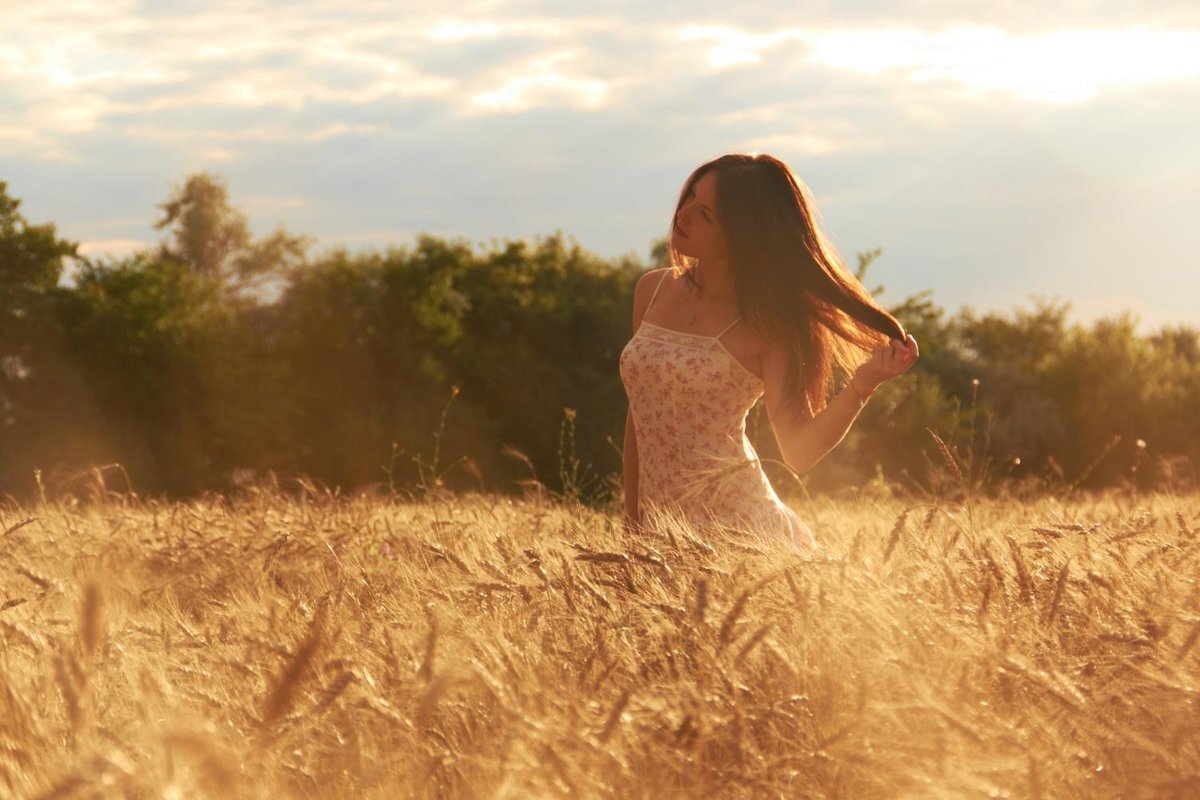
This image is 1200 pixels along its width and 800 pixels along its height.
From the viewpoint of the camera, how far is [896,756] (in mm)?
2158

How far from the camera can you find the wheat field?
82.0 inches

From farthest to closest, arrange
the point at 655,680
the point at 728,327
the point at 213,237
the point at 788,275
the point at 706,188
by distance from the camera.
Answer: the point at 213,237, the point at 728,327, the point at 706,188, the point at 788,275, the point at 655,680

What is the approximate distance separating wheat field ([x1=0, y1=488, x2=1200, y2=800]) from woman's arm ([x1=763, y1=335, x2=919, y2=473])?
1.50ft

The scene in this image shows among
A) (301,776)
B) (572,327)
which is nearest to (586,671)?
(301,776)

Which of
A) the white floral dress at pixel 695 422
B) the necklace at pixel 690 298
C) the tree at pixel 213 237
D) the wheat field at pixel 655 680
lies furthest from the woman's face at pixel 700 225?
the tree at pixel 213 237

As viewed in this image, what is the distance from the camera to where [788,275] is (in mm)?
4359

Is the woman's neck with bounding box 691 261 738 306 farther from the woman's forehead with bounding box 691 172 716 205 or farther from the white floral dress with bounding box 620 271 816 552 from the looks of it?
the woman's forehead with bounding box 691 172 716 205

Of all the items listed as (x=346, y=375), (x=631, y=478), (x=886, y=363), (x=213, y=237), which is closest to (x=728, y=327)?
(x=631, y=478)

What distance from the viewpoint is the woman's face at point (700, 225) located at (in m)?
4.47

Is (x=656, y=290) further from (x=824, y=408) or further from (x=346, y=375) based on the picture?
(x=346, y=375)

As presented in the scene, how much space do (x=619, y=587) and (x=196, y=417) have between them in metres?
24.5

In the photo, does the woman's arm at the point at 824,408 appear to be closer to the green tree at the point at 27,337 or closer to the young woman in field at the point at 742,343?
the young woman in field at the point at 742,343

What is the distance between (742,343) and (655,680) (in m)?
2.16

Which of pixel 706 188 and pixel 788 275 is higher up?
pixel 706 188
